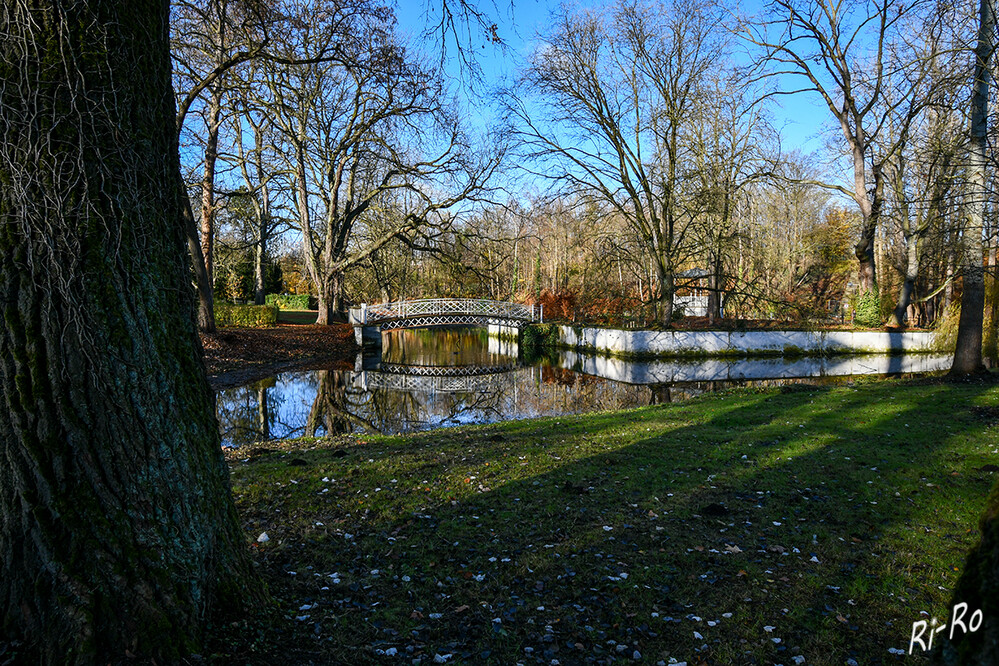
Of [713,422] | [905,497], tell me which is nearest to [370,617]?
[905,497]

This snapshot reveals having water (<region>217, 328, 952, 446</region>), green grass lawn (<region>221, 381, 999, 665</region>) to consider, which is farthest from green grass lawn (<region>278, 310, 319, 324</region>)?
green grass lawn (<region>221, 381, 999, 665</region>)

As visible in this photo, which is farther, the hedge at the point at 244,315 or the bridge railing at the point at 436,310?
the bridge railing at the point at 436,310

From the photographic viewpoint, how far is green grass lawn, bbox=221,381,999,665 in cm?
272

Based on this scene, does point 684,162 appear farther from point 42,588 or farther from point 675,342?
point 42,588

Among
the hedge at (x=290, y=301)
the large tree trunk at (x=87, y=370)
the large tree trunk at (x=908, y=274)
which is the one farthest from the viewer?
the hedge at (x=290, y=301)

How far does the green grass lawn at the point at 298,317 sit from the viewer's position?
1287 inches

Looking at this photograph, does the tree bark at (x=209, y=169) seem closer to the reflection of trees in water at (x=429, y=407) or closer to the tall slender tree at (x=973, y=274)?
the reflection of trees in water at (x=429, y=407)

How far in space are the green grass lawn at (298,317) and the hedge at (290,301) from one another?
4867mm

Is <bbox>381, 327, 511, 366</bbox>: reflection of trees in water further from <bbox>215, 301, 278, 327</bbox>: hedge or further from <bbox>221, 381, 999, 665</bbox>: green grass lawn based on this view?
<bbox>221, 381, 999, 665</bbox>: green grass lawn

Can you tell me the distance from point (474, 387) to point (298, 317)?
19928mm

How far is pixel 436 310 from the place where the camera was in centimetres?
2833

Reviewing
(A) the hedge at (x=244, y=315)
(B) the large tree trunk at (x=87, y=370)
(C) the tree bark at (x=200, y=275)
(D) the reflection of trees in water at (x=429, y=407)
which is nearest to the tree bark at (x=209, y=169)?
(C) the tree bark at (x=200, y=275)

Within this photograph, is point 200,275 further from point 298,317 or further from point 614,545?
point 298,317

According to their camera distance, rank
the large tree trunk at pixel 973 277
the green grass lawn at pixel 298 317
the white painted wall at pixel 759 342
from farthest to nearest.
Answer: the green grass lawn at pixel 298 317
the white painted wall at pixel 759 342
the large tree trunk at pixel 973 277
